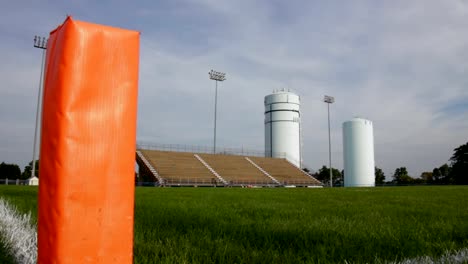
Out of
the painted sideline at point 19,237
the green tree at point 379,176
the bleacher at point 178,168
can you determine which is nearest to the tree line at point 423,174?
the green tree at point 379,176

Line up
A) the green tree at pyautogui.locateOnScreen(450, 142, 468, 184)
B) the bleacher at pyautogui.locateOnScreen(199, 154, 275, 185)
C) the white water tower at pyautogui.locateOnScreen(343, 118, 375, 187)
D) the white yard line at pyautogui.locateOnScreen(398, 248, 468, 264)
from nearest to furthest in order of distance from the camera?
1. the white yard line at pyautogui.locateOnScreen(398, 248, 468, 264)
2. the bleacher at pyautogui.locateOnScreen(199, 154, 275, 185)
3. the white water tower at pyautogui.locateOnScreen(343, 118, 375, 187)
4. the green tree at pyautogui.locateOnScreen(450, 142, 468, 184)

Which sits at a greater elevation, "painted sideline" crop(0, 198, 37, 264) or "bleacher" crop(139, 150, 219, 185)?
"bleacher" crop(139, 150, 219, 185)

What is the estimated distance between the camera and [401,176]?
2520 inches

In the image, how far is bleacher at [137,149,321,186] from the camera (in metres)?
31.2

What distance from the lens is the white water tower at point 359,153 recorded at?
4241 centimetres

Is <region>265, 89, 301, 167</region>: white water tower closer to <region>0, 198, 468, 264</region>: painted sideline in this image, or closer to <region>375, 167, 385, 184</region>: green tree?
<region>375, 167, 385, 184</region>: green tree

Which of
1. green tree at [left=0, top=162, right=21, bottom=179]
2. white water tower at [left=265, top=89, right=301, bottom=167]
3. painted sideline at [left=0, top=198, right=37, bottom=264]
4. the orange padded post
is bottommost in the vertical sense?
painted sideline at [left=0, top=198, right=37, bottom=264]

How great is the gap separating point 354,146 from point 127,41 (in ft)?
144

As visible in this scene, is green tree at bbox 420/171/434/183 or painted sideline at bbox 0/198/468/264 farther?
green tree at bbox 420/171/434/183

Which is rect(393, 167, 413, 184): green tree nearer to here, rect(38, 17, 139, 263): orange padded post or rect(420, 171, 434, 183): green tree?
rect(420, 171, 434, 183): green tree

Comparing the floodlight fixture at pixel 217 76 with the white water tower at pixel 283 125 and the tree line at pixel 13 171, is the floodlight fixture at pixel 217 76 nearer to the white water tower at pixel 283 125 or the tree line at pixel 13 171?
the white water tower at pixel 283 125

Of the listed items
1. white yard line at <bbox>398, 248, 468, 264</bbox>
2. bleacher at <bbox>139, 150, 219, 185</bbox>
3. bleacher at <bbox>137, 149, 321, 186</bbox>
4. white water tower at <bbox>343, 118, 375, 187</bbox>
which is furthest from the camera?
white water tower at <bbox>343, 118, 375, 187</bbox>

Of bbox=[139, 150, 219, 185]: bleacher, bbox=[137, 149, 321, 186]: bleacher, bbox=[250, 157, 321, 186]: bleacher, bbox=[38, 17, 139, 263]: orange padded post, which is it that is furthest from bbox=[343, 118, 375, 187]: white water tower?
bbox=[38, 17, 139, 263]: orange padded post

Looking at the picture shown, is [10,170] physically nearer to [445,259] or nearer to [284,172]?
[284,172]
